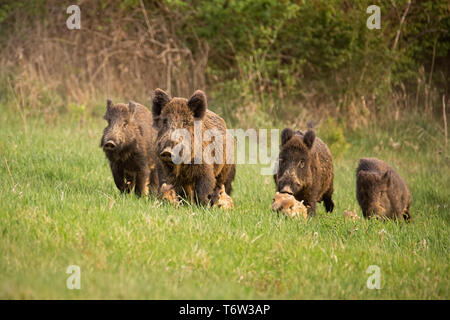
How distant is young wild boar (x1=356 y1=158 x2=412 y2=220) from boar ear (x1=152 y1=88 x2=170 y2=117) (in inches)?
120

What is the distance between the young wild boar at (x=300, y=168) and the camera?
7539 millimetres

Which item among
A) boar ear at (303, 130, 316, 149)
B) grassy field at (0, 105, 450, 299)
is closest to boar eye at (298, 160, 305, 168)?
boar ear at (303, 130, 316, 149)

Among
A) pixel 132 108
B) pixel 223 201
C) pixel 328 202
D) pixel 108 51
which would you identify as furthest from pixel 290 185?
pixel 108 51

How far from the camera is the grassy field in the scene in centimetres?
459

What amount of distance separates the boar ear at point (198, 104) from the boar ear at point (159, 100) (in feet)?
1.03

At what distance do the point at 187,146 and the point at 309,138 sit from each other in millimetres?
1770

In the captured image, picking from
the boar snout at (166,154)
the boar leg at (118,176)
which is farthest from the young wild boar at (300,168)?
the boar leg at (118,176)

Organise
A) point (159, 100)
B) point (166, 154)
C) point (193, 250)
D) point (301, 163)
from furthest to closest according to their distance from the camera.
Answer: point (301, 163) < point (159, 100) < point (166, 154) < point (193, 250)

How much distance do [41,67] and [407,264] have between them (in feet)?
43.8

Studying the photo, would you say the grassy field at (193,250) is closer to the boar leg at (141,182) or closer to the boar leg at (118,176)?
the boar leg at (118,176)

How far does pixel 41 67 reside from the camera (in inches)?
651

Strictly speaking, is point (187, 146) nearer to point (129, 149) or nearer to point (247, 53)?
point (129, 149)

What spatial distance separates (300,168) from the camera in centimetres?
771

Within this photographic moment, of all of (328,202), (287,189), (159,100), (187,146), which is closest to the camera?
(187,146)
